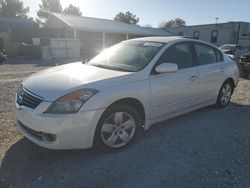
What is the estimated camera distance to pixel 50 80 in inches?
140

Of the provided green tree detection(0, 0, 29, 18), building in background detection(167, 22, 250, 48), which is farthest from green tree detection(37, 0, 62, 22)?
building in background detection(167, 22, 250, 48)

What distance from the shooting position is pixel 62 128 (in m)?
3.07

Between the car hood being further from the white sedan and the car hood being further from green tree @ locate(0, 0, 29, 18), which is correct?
green tree @ locate(0, 0, 29, 18)

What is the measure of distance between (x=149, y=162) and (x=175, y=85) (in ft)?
4.82

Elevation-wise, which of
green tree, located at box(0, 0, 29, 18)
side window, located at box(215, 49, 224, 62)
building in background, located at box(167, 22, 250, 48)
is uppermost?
green tree, located at box(0, 0, 29, 18)

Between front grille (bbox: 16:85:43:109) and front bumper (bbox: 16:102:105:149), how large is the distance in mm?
82

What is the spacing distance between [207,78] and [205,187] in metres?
2.64

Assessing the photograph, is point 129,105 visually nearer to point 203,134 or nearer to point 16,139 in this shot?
point 203,134

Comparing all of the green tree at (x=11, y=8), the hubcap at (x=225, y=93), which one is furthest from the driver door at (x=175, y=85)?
the green tree at (x=11, y=8)

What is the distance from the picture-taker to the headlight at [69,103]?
3.09 metres

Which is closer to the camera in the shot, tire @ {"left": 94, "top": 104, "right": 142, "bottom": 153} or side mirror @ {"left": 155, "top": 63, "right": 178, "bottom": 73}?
tire @ {"left": 94, "top": 104, "right": 142, "bottom": 153}

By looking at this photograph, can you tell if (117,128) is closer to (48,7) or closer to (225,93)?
(225,93)

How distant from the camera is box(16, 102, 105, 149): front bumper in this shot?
3.06 meters

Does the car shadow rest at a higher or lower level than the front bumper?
lower
